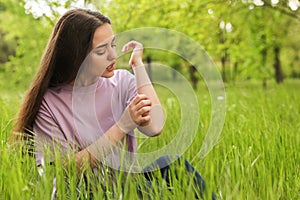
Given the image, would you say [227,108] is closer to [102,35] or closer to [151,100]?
[151,100]

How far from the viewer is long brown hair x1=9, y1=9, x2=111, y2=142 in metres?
2.00

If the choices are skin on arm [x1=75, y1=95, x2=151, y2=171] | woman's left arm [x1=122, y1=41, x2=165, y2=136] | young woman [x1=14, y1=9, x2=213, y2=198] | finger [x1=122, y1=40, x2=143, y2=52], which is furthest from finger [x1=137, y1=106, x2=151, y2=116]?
finger [x1=122, y1=40, x2=143, y2=52]

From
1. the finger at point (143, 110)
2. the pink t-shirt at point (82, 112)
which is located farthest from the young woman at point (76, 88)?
the finger at point (143, 110)

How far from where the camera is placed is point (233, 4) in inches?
199

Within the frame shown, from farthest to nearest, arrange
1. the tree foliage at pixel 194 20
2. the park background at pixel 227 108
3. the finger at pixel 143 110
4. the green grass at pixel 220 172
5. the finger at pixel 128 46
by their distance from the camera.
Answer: the tree foliage at pixel 194 20 < the finger at pixel 128 46 < the finger at pixel 143 110 < the park background at pixel 227 108 < the green grass at pixel 220 172

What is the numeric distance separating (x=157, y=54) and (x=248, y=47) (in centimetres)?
889

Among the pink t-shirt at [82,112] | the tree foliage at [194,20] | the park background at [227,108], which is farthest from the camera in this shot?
the tree foliage at [194,20]

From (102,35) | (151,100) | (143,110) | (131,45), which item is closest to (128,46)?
(131,45)

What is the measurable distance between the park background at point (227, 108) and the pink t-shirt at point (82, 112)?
0.15m

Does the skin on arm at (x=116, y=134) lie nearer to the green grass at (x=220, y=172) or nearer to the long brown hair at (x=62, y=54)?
the green grass at (x=220, y=172)

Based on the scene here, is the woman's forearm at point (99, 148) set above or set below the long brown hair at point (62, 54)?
below

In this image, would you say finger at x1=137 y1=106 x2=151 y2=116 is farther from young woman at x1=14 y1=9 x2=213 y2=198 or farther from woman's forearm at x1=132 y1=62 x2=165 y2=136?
woman's forearm at x1=132 y1=62 x2=165 y2=136

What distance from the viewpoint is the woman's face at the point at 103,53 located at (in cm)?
198

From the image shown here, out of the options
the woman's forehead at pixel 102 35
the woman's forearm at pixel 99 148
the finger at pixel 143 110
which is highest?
the woman's forehead at pixel 102 35
